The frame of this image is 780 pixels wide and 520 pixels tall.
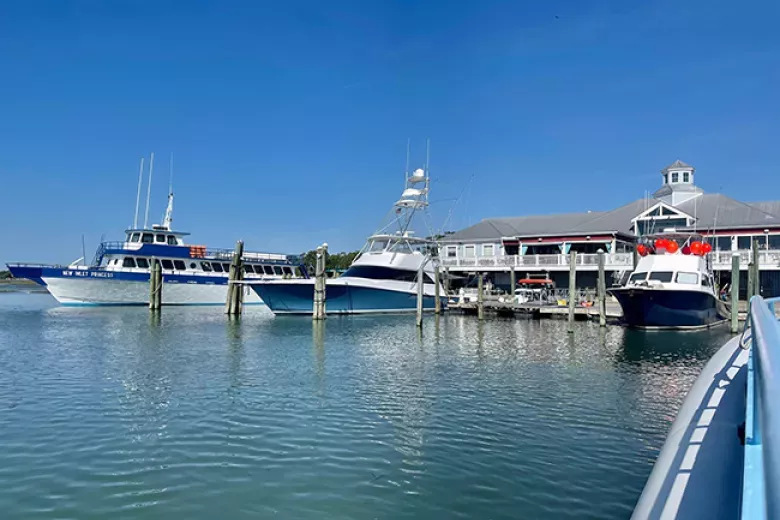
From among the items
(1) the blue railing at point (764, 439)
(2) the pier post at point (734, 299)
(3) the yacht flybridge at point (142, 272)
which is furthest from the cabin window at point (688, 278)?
(3) the yacht flybridge at point (142, 272)

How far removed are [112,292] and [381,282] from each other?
2102cm

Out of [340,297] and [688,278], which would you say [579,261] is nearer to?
[688,278]

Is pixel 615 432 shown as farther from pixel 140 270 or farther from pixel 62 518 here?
pixel 140 270

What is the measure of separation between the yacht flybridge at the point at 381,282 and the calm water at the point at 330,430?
14.5 m

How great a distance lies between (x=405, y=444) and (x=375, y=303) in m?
28.0

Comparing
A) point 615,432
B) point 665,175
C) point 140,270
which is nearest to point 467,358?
point 615,432

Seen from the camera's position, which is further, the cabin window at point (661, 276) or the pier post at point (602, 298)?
the pier post at point (602, 298)

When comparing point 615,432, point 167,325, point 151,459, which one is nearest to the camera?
point 151,459

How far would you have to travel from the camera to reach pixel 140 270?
45.1m

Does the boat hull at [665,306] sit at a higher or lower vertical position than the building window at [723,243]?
lower

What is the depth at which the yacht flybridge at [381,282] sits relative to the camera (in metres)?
35.9

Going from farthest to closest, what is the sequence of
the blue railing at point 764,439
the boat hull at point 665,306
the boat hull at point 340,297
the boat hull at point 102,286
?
the boat hull at point 102,286, the boat hull at point 340,297, the boat hull at point 665,306, the blue railing at point 764,439

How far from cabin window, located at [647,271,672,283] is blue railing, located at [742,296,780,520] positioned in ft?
84.1

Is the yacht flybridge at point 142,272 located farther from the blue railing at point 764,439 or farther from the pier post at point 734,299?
the blue railing at point 764,439
